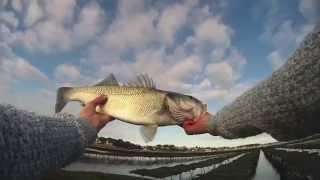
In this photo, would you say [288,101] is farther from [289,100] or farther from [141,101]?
[141,101]

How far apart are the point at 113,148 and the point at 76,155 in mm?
2780

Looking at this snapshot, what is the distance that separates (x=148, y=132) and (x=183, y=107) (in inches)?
6.9

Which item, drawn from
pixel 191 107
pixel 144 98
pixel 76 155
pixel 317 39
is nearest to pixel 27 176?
pixel 76 155

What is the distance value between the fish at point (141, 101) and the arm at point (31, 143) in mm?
663

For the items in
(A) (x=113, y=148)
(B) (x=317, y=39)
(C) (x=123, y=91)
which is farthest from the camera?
(A) (x=113, y=148)

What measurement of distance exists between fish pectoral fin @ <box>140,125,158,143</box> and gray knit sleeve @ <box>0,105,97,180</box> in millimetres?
801

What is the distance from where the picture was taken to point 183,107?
1.15 metres

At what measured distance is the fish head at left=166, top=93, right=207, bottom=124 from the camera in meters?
1.05

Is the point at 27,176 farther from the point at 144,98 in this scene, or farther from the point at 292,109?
the point at 144,98

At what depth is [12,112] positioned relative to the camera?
0.93 feet

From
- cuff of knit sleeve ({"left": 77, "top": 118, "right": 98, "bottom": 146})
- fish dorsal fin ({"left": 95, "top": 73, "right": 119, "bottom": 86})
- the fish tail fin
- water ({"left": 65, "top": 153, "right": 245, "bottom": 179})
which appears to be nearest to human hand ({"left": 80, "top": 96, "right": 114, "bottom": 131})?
cuff of knit sleeve ({"left": 77, "top": 118, "right": 98, "bottom": 146})

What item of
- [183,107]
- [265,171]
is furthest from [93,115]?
[265,171]

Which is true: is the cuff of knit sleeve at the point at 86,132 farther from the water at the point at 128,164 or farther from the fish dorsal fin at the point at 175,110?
the water at the point at 128,164

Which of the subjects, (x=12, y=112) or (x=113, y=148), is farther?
(x=113, y=148)
